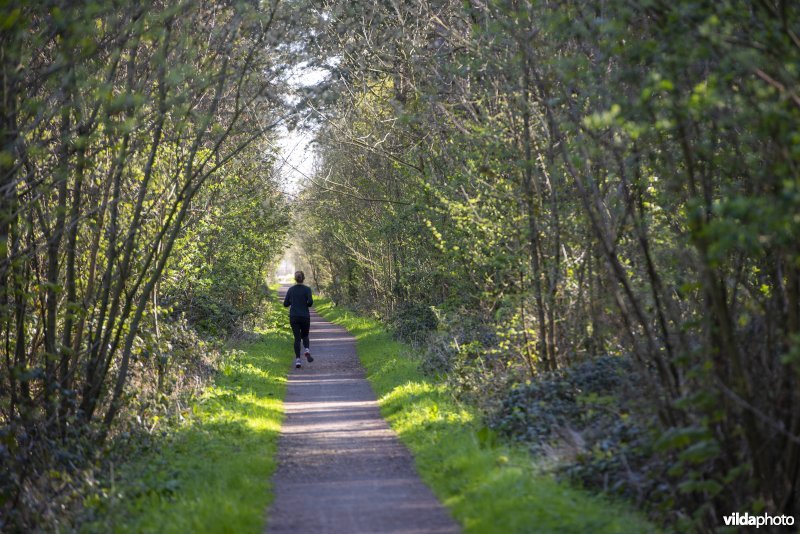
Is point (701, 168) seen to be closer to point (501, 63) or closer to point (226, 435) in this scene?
point (501, 63)

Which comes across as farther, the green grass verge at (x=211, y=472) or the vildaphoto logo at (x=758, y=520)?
the green grass verge at (x=211, y=472)

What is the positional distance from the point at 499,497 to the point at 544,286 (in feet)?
18.8

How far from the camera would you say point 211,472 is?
31.0ft

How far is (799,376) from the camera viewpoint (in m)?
6.33

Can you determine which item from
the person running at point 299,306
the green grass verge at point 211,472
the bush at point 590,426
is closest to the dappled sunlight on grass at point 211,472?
the green grass verge at point 211,472

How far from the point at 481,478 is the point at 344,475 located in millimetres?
1732

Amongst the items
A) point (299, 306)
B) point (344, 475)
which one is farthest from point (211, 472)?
point (299, 306)

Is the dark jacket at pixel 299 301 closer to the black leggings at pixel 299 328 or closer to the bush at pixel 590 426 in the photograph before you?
the black leggings at pixel 299 328

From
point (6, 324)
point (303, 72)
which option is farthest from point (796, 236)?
point (303, 72)

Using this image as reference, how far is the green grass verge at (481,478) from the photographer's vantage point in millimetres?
7050

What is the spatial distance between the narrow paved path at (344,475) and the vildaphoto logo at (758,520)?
7.06 feet

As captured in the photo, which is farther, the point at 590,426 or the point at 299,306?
the point at 299,306

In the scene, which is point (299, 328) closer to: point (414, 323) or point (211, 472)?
point (414, 323)

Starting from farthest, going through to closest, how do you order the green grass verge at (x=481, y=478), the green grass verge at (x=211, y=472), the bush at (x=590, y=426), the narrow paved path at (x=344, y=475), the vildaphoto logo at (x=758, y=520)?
the bush at (x=590, y=426) < the narrow paved path at (x=344, y=475) < the green grass verge at (x=211, y=472) < the green grass verge at (x=481, y=478) < the vildaphoto logo at (x=758, y=520)
